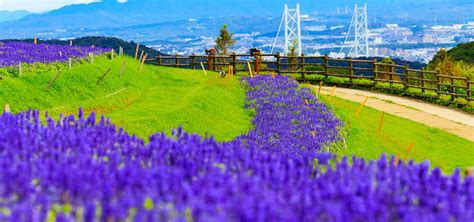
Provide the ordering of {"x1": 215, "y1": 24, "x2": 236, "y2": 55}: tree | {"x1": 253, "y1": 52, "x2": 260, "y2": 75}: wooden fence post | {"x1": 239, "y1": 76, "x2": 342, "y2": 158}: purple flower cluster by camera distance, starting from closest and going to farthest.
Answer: {"x1": 239, "y1": 76, "x2": 342, "y2": 158}: purple flower cluster, {"x1": 253, "y1": 52, "x2": 260, "y2": 75}: wooden fence post, {"x1": 215, "y1": 24, "x2": 236, "y2": 55}: tree

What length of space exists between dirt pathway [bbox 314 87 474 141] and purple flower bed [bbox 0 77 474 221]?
69.1ft

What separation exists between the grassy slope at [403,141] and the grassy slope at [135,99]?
3.21 meters

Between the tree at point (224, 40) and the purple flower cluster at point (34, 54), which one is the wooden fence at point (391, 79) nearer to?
the purple flower cluster at point (34, 54)

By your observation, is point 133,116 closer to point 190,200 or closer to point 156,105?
point 156,105

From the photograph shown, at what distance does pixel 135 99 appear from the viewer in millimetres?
23359

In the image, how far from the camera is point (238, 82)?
31922 millimetres

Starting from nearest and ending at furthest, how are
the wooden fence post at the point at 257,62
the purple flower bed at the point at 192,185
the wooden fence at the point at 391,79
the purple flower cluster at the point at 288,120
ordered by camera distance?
the purple flower bed at the point at 192,185, the purple flower cluster at the point at 288,120, the wooden fence at the point at 391,79, the wooden fence post at the point at 257,62

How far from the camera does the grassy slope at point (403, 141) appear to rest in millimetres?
20328

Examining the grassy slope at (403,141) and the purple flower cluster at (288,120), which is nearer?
the purple flower cluster at (288,120)

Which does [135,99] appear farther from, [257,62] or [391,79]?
[391,79]

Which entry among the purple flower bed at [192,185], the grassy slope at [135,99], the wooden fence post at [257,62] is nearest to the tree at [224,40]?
the wooden fence post at [257,62]

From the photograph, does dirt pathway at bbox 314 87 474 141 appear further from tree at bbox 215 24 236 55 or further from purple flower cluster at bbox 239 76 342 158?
tree at bbox 215 24 236 55

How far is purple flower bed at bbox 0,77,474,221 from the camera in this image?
16.1 ft

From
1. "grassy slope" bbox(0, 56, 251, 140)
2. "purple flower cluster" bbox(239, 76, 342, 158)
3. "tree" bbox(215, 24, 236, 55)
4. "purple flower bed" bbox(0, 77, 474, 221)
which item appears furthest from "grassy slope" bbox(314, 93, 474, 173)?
"tree" bbox(215, 24, 236, 55)
